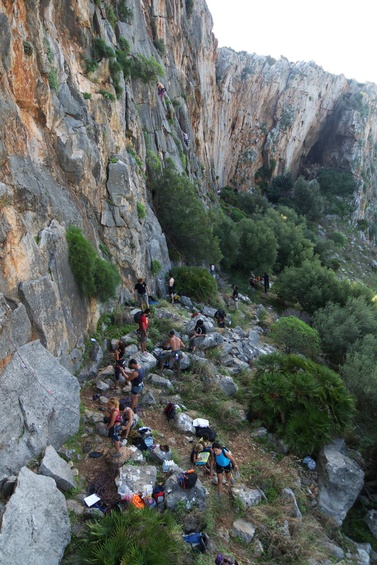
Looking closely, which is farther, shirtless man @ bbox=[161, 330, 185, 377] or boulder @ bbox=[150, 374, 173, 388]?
shirtless man @ bbox=[161, 330, 185, 377]

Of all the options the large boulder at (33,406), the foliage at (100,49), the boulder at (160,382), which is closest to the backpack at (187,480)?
the large boulder at (33,406)

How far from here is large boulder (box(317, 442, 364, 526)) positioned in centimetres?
784

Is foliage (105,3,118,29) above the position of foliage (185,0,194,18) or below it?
below

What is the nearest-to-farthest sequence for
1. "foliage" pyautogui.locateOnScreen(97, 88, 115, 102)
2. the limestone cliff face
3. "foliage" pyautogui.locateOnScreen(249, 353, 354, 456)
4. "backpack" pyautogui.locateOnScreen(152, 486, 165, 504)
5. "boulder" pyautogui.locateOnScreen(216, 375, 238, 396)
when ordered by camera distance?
1. "backpack" pyautogui.locateOnScreen(152, 486, 165, 504)
2. the limestone cliff face
3. "foliage" pyautogui.locateOnScreen(249, 353, 354, 456)
4. "boulder" pyautogui.locateOnScreen(216, 375, 238, 396)
5. "foliage" pyautogui.locateOnScreen(97, 88, 115, 102)

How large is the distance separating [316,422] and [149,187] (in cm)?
1352

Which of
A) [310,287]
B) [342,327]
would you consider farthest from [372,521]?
[310,287]

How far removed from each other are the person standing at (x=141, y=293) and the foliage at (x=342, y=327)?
8687 mm

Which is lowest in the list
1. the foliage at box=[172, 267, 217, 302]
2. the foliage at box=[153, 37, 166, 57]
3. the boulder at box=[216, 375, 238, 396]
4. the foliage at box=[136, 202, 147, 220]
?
the boulder at box=[216, 375, 238, 396]

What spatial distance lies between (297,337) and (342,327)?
2.58 m

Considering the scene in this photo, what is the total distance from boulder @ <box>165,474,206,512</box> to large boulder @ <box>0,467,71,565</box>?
1665mm

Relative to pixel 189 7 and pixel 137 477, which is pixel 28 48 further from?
pixel 189 7

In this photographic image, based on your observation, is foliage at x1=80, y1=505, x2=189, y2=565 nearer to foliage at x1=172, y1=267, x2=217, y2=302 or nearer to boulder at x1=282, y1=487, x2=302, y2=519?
boulder at x1=282, y1=487, x2=302, y2=519

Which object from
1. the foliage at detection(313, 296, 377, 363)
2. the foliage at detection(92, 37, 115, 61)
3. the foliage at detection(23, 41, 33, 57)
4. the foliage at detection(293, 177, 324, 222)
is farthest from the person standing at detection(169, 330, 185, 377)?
the foliage at detection(293, 177, 324, 222)

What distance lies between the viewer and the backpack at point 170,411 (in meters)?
8.31
